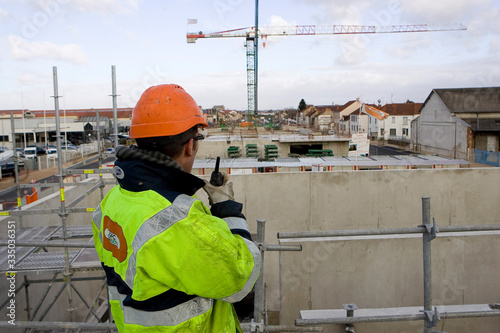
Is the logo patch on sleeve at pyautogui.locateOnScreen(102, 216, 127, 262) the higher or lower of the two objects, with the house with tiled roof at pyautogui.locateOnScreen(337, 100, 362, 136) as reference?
lower

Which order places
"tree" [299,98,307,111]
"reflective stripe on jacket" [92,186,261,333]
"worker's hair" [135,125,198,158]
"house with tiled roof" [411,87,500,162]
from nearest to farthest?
"reflective stripe on jacket" [92,186,261,333] < "worker's hair" [135,125,198,158] < "house with tiled roof" [411,87,500,162] < "tree" [299,98,307,111]

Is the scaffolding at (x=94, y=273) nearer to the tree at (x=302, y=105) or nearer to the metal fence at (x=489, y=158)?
the metal fence at (x=489, y=158)

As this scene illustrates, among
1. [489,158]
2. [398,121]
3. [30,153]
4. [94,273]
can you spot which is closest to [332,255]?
[94,273]

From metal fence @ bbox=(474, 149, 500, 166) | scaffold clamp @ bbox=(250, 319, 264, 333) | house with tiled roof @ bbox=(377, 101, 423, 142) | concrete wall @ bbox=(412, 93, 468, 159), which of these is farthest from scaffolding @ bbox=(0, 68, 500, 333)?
house with tiled roof @ bbox=(377, 101, 423, 142)

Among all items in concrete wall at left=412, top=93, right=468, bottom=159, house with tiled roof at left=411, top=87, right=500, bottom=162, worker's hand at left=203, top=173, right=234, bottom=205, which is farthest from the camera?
concrete wall at left=412, top=93, right=468, bottom=159

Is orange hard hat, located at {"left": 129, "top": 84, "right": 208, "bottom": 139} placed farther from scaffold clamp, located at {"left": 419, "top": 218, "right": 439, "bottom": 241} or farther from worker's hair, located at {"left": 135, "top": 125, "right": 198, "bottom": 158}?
scaffold clamp, located at {"left": 419, "top": 218, "right": 439, "bottom": 241}

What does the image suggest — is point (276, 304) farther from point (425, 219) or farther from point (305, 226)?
point (425, 219)

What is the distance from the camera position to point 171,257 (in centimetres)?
135

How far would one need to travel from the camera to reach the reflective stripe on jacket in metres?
1.36

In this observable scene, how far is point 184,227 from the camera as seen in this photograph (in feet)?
4.48

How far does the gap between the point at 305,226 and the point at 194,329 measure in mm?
9158

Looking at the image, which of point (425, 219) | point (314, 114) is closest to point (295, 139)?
point (425, 219)

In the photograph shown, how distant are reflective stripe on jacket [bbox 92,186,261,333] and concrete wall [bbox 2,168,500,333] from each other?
7.00ft

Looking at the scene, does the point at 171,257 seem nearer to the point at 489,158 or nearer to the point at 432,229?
the point at 432,229
